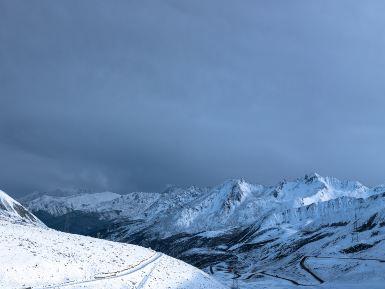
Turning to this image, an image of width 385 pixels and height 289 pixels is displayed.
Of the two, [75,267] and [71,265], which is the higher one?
[71,265]

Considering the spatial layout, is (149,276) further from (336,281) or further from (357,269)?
(357,269)

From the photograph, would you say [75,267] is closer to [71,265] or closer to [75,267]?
[75,267]

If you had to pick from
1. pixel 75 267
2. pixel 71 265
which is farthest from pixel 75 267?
pixel 71 265

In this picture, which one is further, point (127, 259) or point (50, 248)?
point (127, 259)

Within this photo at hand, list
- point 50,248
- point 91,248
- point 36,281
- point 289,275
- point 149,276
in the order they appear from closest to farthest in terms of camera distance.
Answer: point 36,281 → point 50,248 → point 149,276 → point 91,248 → point 289,275

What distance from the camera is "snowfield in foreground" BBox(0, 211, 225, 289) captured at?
170 feet

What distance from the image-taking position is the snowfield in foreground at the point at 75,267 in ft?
170

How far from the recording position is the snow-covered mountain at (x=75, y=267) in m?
51.8

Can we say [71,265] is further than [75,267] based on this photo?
No

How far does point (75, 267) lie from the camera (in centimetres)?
5916

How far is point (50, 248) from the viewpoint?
212 feet

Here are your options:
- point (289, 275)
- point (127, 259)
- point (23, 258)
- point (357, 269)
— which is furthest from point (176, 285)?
point (289, 275)

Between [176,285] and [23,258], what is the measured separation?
24.4 metres

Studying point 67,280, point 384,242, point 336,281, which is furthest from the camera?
point 384,242
